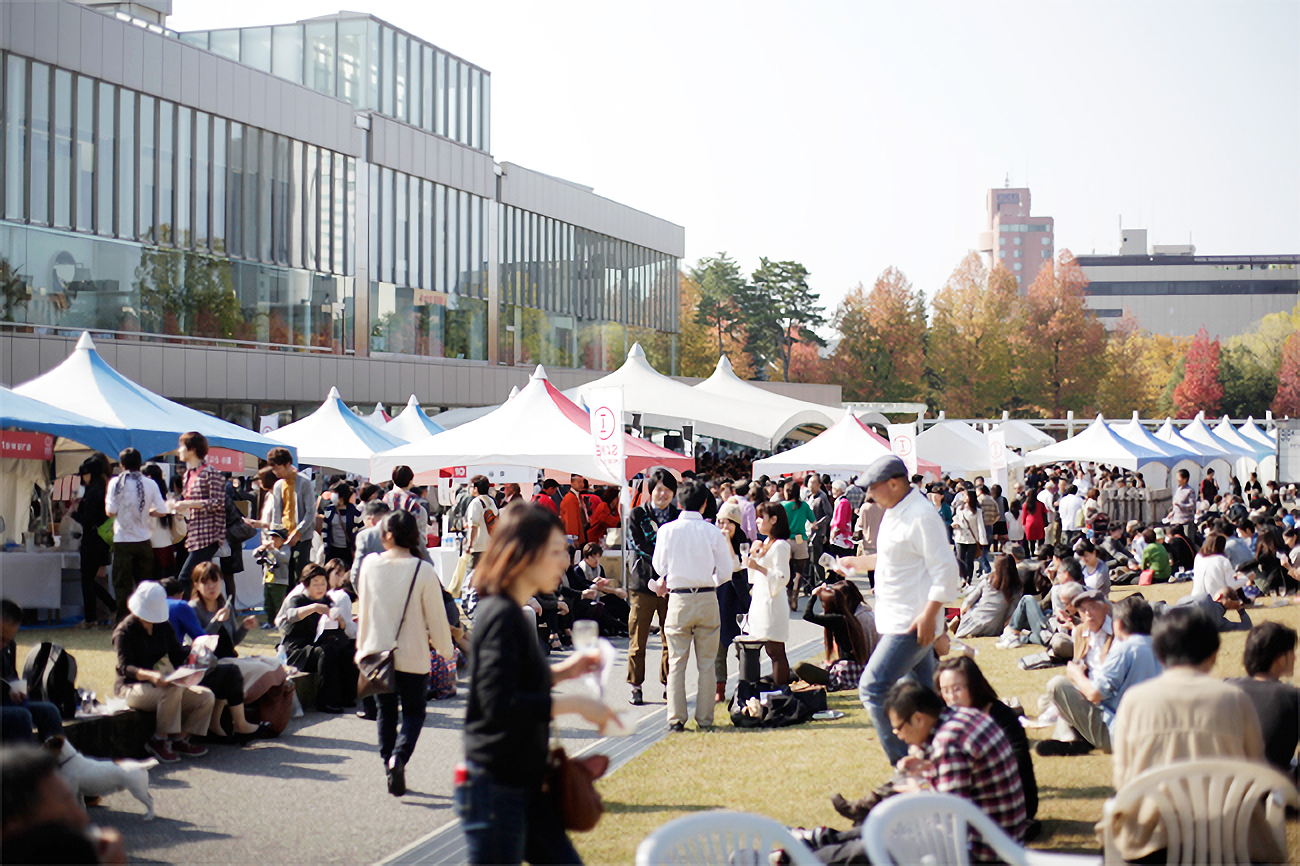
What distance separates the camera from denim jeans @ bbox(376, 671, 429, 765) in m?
6.40

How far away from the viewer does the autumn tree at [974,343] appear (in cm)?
6450

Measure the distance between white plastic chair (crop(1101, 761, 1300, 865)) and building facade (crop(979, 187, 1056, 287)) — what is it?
174 meters

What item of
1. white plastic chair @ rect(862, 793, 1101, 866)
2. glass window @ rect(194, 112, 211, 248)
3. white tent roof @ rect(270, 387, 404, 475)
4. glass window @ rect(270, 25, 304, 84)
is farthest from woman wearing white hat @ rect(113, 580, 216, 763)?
glass window @ rect(270, 25, 304, 84)

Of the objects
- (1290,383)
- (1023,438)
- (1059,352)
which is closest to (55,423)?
(1023,438)

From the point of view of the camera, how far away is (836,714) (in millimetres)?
9180

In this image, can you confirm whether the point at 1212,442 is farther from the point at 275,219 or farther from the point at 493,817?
the point at 493,817

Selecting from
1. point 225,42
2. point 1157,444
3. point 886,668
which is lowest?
Answer: point 886,668

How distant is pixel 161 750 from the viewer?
7.49 meters

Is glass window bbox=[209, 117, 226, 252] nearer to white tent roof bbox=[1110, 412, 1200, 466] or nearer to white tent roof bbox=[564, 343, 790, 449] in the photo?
white tent roof bbox=[564, 343, 790, 449]

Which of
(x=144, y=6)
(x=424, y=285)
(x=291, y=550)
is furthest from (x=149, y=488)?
(x=424, y=285)

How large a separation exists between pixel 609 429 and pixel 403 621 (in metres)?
7.17

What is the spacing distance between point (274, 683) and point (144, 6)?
95.4ft

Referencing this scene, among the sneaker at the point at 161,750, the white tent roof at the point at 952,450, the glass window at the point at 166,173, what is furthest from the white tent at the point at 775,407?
the sneaker at the point at 161,750

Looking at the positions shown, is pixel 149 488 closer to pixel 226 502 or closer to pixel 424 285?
pixel 226 502
